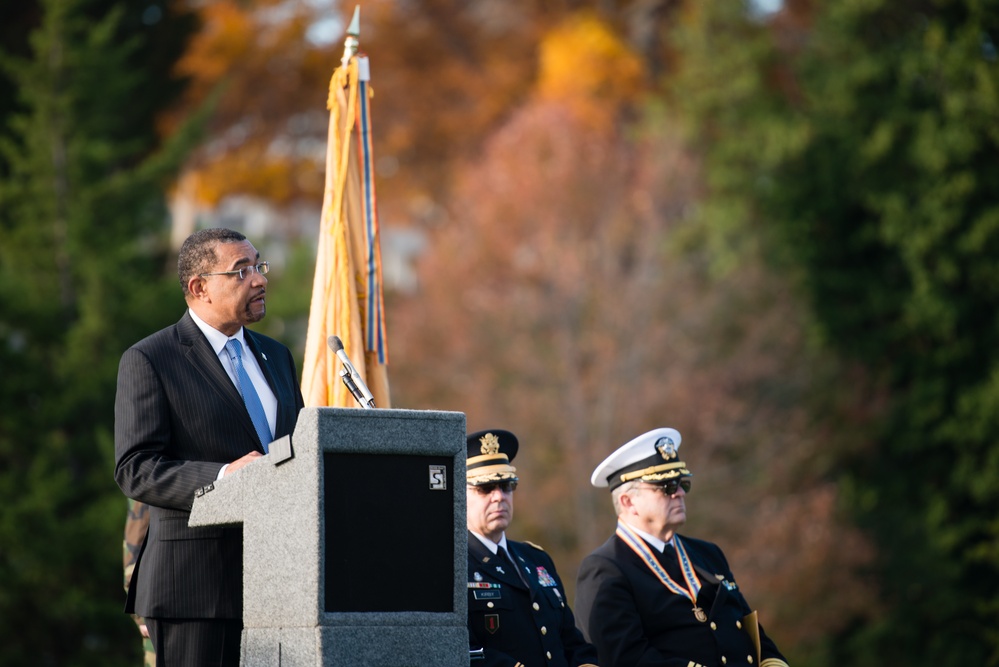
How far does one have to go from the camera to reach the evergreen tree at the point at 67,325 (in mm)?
13750

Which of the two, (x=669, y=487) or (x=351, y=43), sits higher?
(x=351, y=43)

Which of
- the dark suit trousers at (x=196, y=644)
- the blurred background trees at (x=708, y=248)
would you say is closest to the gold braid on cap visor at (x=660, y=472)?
the dark suit trousers at (x=196, y=644)

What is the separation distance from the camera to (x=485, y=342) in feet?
71.7

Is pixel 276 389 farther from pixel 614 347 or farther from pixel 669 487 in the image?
pixel 614 347

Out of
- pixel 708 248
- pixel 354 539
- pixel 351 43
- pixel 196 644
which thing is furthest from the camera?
pixel 708 248

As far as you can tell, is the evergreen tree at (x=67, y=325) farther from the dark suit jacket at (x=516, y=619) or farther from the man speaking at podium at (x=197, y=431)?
the man speaking at podium at (x=197, y=431)

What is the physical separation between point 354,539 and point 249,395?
2.59 feet

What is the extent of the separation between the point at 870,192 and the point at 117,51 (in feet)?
38.3

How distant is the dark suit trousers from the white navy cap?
8.12 feet

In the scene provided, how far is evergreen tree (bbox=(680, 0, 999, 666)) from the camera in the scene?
21422 mm

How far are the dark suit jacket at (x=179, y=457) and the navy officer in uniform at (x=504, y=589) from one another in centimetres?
147

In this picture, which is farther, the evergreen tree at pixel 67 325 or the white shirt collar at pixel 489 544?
the evergreen tree at pixel 67 325

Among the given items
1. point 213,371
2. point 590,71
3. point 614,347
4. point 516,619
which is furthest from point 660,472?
point 590,71

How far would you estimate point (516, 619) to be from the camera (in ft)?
19.1
